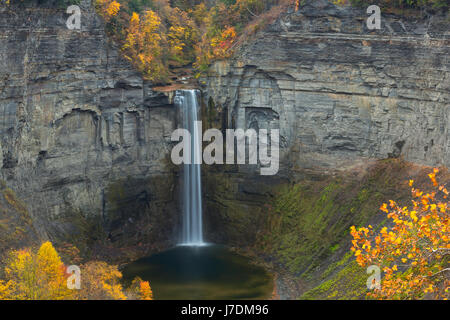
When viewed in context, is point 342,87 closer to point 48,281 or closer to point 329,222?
point 329,222

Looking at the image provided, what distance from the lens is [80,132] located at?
5288 cm

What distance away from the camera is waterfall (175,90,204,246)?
56.3m

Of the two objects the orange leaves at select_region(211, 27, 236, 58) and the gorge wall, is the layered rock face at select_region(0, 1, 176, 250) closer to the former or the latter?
the gorge wall

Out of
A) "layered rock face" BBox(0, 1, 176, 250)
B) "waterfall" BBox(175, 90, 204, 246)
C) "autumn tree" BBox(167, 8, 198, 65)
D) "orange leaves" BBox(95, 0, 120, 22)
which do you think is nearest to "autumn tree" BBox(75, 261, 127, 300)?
"layered rock face" BBox(0, 1, 176, 250)

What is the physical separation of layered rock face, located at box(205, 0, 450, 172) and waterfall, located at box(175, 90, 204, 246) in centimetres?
218

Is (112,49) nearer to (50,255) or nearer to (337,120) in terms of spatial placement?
(337,120)

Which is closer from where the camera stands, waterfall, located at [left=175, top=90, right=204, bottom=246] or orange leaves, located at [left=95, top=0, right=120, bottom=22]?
orange leaves, located at [left=95, top=0, right=120, bottom=22]

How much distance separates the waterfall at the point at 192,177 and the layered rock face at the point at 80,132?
1.22 meters

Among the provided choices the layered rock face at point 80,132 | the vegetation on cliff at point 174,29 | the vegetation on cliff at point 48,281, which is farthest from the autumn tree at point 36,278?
the vegetation on cliff at point 174,29

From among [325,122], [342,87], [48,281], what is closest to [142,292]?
[48,281]

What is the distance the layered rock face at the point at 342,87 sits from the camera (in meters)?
48.4

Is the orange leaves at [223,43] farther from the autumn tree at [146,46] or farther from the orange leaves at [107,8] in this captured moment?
the orange leaves at [107,8]

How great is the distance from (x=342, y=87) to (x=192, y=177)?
1328 centimetres

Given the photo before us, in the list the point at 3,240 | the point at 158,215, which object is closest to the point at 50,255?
the point at 3,240
